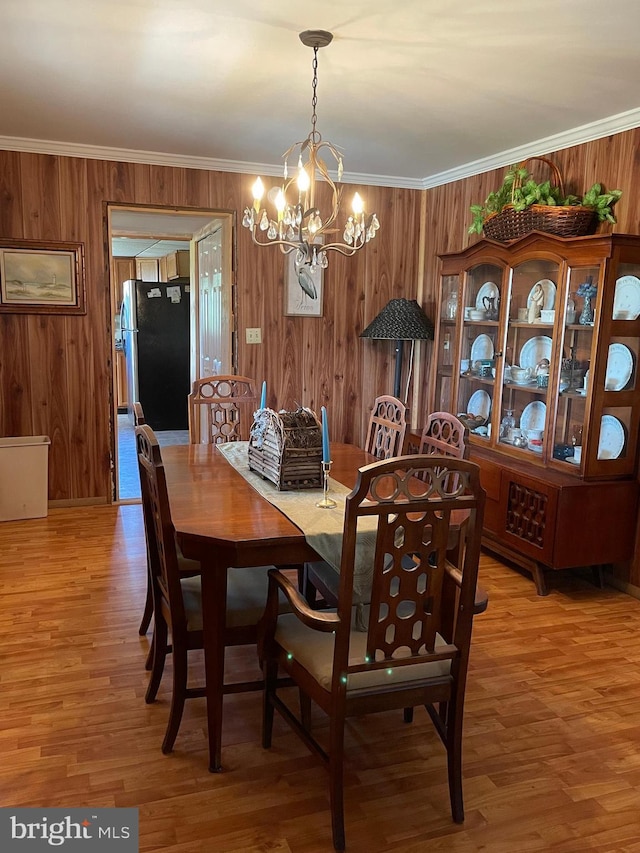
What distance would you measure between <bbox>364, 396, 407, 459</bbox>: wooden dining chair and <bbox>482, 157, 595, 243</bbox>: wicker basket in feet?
3.97

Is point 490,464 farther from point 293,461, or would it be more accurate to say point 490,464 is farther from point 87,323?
point 87,323

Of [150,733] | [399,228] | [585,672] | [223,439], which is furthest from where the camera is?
[399,228]

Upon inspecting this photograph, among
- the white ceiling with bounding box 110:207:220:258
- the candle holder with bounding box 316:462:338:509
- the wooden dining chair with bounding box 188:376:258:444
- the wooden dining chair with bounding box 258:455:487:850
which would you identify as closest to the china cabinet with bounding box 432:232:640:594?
the wooden dining chair with bounding box 188:376:258:444

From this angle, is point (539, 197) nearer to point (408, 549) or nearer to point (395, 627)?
point (408, 549)

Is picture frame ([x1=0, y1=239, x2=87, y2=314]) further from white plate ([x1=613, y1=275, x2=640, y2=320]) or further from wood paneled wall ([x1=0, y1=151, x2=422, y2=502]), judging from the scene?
white plate ([x1=613, y1=275, x2=640, y2=320])

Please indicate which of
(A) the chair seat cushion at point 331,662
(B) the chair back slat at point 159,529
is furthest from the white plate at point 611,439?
(B) the chair back slat at point 159,529

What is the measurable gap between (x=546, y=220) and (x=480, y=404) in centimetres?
116

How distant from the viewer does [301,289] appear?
4793 mm

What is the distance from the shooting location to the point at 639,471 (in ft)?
10.9

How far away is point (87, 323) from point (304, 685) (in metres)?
3.28

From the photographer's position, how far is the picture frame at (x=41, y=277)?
4.22 m

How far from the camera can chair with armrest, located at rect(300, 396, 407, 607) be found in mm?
2596

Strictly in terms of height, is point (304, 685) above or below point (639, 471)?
below

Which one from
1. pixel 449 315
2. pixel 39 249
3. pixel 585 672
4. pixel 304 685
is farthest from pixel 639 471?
pixel 39 249
